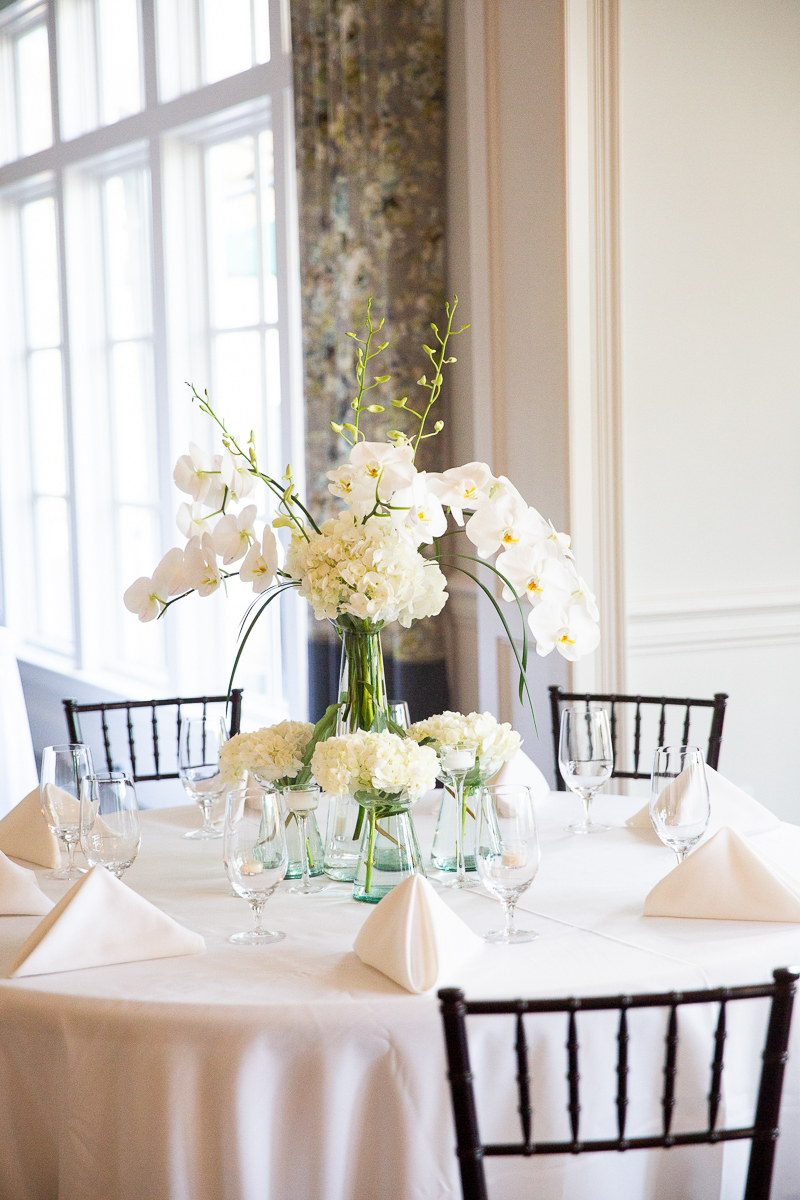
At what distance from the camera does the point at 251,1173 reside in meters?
1.22

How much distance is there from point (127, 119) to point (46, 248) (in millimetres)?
1209

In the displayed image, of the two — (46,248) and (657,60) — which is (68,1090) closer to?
(657,60)

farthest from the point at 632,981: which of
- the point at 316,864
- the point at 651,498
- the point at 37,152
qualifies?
the point at 37,152

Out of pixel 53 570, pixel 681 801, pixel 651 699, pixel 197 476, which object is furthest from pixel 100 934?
pixel 53 570

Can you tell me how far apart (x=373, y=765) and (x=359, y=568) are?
0.25 metres

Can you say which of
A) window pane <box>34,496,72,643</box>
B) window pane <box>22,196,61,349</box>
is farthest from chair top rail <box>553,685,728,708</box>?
window pane <box>22,196,61,349</box>

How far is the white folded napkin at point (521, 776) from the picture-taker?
1.97m

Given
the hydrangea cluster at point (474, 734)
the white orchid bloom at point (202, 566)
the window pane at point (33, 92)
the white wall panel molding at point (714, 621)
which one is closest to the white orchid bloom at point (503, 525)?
the hydrangea cluster at point (474, 734)

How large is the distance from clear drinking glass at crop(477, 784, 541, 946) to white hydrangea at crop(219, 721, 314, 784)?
0.35 m

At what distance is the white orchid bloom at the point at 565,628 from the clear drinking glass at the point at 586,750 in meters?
0.31

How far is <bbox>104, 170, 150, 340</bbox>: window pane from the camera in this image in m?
5.04

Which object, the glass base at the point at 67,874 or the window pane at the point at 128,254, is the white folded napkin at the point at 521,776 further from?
the window pane at the point at 128,254

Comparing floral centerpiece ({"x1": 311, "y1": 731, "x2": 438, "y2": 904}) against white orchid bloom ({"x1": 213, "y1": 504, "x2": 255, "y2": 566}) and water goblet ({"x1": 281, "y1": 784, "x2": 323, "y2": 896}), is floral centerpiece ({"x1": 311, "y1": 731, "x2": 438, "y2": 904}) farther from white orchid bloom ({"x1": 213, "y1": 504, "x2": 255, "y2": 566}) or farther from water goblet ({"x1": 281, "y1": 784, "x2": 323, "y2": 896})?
white orchid bloom ({"x1": 213, "y1": 504, "x2": 255, "y2": 566})

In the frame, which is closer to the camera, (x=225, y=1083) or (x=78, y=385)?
(x=225, y=1083)
